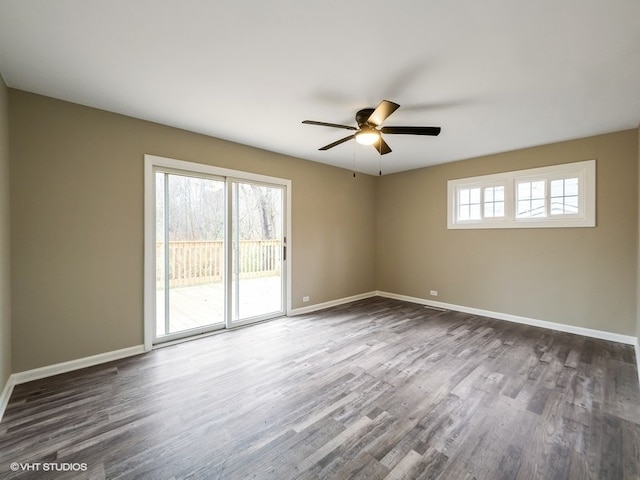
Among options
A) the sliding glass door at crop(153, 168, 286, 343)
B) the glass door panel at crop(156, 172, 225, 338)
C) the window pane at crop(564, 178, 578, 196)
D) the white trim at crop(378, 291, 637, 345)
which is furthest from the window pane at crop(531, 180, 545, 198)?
the glass door panel at crop(156, 172, 225, 338)

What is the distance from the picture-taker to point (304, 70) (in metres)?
2.24

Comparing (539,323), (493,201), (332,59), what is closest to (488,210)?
(493,201)

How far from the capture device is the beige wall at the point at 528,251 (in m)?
3.47

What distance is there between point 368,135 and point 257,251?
7.94 feet

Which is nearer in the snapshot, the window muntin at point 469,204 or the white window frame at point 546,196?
the white window frame at point 546,196

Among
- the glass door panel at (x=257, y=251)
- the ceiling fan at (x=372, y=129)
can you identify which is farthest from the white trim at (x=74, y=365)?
the ceiling fan at (x=372, y=129)

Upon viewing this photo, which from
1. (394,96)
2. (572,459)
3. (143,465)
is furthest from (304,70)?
(572,459)

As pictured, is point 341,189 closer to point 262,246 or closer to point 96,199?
point 262,246

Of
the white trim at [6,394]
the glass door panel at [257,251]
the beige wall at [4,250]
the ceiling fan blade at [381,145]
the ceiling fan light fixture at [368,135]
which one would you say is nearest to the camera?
the white trim at [6,394]

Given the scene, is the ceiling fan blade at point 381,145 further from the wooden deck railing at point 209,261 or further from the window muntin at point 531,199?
the window muntin at point 531,199

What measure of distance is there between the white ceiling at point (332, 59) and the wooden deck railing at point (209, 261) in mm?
1550

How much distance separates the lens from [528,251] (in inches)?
163

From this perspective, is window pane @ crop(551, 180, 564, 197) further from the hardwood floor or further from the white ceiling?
the hardwood floor

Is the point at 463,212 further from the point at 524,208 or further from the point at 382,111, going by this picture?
the point at 382,111
